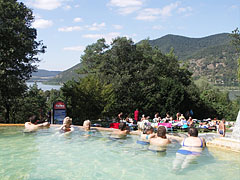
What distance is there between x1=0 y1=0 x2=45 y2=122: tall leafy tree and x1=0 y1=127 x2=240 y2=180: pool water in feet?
39.3

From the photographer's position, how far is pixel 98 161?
752cm

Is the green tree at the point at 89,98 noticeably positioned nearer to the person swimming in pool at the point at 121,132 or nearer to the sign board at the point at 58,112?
the sign board at the point at 58,112

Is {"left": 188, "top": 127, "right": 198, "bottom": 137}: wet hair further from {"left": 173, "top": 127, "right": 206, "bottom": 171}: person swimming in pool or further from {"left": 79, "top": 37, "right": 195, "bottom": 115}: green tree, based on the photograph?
{"left": 79, "top": 37, "right": 195, "bottom": 115}: green tree

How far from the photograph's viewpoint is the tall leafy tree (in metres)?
20.8

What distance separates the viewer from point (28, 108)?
35188 millimetres

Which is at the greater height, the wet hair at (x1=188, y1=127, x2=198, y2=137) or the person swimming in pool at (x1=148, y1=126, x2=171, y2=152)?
the wet hair at (x1=188, y1=127, x2=198, y2=137)

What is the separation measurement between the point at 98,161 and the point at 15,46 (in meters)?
16.7

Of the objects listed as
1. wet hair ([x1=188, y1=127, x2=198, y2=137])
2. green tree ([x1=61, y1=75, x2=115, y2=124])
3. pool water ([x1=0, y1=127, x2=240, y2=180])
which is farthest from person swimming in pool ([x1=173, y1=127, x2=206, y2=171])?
green tree ([x1=61, y1=75, x2=115, y2=124])

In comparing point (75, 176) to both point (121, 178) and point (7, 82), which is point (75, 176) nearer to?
point (121, 178)

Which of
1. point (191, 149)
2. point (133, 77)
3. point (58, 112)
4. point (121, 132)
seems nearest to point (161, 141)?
point (191, 149)

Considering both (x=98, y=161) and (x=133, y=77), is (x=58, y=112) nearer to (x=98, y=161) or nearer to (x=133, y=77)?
(x=98, y=161)

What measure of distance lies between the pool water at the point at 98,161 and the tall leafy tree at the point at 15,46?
472 inches

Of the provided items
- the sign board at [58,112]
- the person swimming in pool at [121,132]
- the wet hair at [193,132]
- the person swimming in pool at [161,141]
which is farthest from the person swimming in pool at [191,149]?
the sign board at [58,112]

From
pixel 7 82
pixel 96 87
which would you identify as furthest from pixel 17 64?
pixel 96 87
